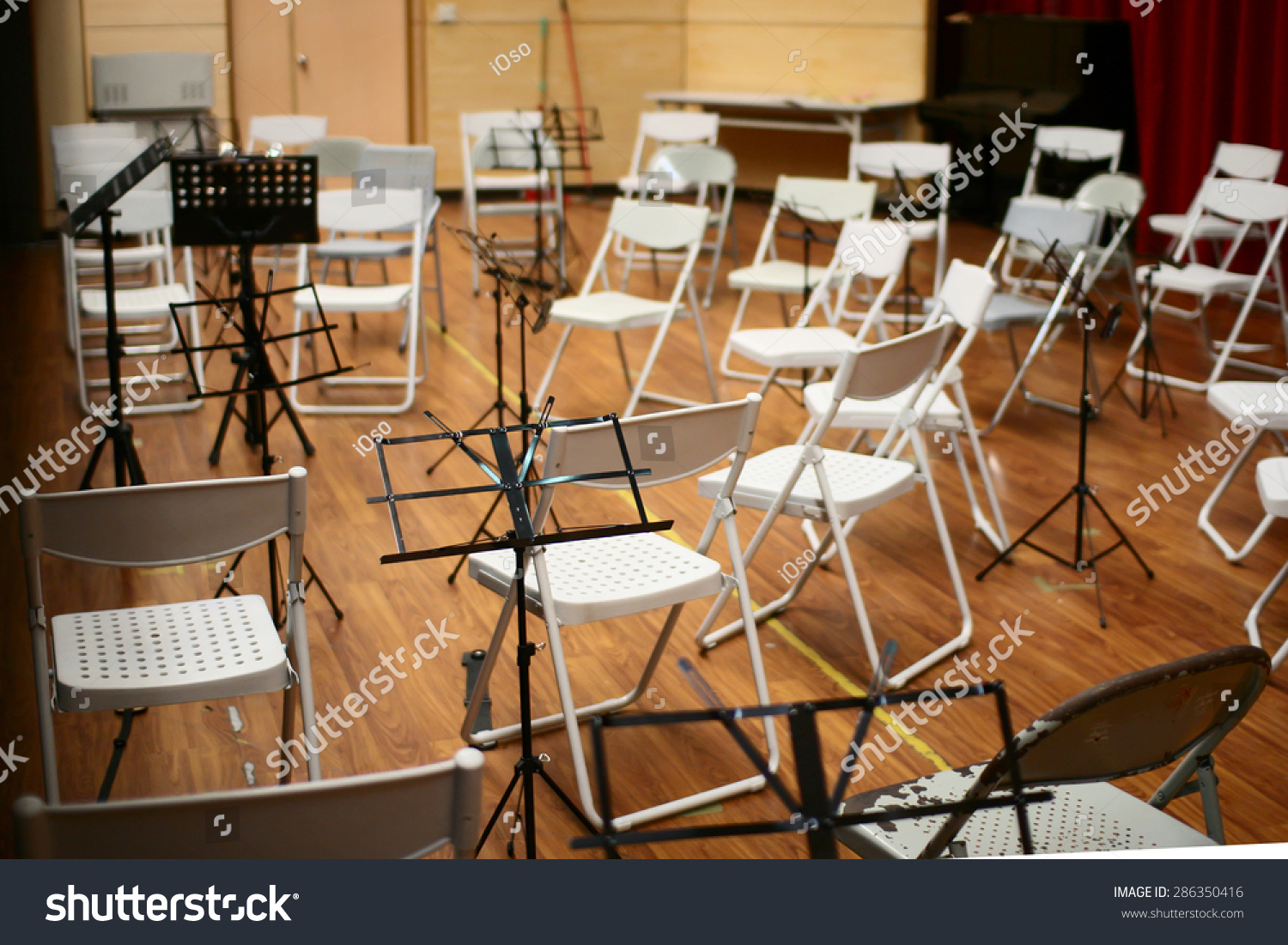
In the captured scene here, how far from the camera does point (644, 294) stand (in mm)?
7145

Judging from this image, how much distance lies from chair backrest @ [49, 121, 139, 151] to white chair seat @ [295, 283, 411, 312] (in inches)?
45.1

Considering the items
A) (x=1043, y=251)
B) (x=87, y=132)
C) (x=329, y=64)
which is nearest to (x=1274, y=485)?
(x=1043, y=251)

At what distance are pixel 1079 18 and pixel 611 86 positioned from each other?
3757 millimetres

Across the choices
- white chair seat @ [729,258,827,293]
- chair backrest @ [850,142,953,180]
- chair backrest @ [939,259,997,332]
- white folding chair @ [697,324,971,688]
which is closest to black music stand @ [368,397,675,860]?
white folding chair @ [697,324,971,688]

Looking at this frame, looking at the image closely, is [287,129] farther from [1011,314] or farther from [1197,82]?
[1197,82]

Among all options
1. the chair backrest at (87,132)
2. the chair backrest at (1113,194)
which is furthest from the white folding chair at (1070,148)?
the chair backrest at (87,132)

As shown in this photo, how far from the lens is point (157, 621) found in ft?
8.13

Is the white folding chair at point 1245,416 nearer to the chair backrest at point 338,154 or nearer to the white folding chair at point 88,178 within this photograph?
the white folding chair at point 88,178

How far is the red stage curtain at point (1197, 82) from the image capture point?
686cm

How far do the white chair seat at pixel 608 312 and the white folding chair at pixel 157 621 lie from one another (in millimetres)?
2615

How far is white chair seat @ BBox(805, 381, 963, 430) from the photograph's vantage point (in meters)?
3.57

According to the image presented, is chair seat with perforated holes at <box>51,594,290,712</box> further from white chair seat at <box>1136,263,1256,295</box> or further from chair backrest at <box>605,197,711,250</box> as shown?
white chair seat at <box>1136,263,1256,295</box>

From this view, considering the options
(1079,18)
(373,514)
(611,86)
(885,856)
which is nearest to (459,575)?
(373,514)

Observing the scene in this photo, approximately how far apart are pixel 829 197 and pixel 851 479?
2.82m
